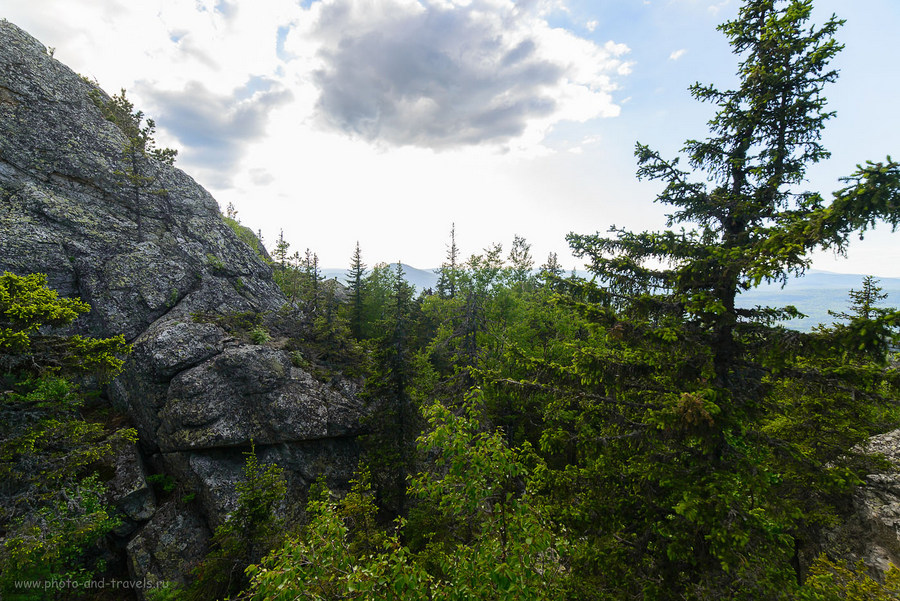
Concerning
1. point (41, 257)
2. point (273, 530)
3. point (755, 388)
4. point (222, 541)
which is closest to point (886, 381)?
point (755, 388)

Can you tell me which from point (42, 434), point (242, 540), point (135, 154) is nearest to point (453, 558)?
point (242, 540)

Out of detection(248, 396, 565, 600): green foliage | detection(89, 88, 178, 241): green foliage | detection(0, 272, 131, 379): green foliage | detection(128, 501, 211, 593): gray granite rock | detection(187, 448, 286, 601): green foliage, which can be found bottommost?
detection(128, 501, 211, 593): gray granite rock

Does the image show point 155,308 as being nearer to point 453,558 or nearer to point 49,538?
point 49,538

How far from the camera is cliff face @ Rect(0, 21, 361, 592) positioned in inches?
643

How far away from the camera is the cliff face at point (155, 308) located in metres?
16.3

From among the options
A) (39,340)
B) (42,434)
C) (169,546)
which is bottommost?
(169,546)

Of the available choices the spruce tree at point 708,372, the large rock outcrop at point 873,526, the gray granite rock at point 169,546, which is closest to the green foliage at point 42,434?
the gray granite rock at point 169,546

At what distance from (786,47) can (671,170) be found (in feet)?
9.17

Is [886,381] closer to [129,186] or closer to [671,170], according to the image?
[671,170]

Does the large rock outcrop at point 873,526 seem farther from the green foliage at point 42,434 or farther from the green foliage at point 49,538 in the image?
the green foliage at point 49,538

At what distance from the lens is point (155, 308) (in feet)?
68.3

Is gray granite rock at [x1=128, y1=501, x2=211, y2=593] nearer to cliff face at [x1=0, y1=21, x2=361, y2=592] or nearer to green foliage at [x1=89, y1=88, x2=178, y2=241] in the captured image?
cliff face at [x1=0, y1=21, x2=361, y2=592]

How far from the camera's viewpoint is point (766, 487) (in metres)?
6.12

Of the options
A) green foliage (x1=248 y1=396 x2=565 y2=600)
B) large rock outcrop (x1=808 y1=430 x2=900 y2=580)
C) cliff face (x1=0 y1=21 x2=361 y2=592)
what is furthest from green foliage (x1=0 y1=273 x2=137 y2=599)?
large rock outcrop (x1=808 y1=430 x2=900 y2=580)
